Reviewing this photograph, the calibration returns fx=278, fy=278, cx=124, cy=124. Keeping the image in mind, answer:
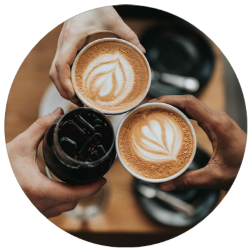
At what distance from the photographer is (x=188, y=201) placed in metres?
1.18

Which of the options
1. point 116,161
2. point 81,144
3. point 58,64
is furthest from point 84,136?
point 58,64

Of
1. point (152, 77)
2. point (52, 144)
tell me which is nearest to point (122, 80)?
point (152, 77)

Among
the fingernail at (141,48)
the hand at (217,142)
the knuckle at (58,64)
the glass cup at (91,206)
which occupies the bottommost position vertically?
the glass cup at (91,206)

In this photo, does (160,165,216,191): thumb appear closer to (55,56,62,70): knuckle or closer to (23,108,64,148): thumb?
(23,108,64,148): thumb

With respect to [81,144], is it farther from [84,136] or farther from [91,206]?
[91,206]

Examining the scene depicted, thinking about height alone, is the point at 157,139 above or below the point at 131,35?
below

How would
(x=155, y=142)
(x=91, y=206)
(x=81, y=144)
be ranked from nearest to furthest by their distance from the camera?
(x=81, y=144)
(x=155, y=142)
(x=91, y=206)

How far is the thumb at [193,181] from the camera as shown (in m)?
1.11

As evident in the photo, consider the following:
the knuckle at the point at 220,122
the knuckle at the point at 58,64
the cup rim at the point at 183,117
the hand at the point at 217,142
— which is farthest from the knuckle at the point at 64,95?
the knuckle at the point at 220,122

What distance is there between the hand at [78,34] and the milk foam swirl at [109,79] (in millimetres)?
79

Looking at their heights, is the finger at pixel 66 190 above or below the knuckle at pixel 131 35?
below

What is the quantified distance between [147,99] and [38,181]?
56cm

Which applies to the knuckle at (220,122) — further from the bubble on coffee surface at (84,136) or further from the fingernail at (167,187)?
the bubble on coffee surface at (84,136)

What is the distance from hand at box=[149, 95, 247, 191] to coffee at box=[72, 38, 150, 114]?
12 cm
